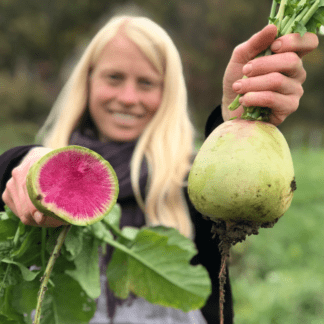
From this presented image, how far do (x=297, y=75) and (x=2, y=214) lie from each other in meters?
1.03

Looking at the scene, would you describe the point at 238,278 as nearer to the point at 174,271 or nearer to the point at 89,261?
the point at 174,271

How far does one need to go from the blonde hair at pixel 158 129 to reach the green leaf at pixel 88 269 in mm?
961

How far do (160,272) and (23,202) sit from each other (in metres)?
0.59

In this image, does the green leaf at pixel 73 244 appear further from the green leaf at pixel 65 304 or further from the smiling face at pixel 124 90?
the smiling face at pixel 124 90

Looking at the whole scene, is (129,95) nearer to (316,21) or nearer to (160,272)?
(160,272)

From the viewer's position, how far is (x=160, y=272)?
4.65ft

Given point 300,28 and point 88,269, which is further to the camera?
point 88,269

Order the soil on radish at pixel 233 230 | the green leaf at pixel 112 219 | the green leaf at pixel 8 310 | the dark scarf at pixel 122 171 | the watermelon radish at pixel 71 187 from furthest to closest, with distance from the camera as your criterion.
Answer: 1. the dark scarf at pixel 122 171
2. the green leaf at pixel 112 219
3. the green leaf at pixel 8 310
4. the soil on radish at pixel 233 230
5. the watermelon radish at pixel 71 187

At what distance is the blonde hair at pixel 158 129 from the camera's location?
2.27 metres

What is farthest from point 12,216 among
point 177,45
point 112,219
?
point 177,45

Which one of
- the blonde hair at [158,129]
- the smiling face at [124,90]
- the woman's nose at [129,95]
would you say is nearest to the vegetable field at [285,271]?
the blonde hair at [158,129]

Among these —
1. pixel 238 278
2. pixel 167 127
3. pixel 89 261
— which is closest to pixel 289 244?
pixel 238 278

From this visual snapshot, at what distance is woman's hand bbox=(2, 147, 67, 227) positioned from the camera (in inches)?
40.1

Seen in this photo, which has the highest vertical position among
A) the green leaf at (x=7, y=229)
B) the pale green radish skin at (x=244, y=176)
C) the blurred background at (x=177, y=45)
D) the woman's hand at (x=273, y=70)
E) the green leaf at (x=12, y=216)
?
the woman's hand at (x=273, y=70)
